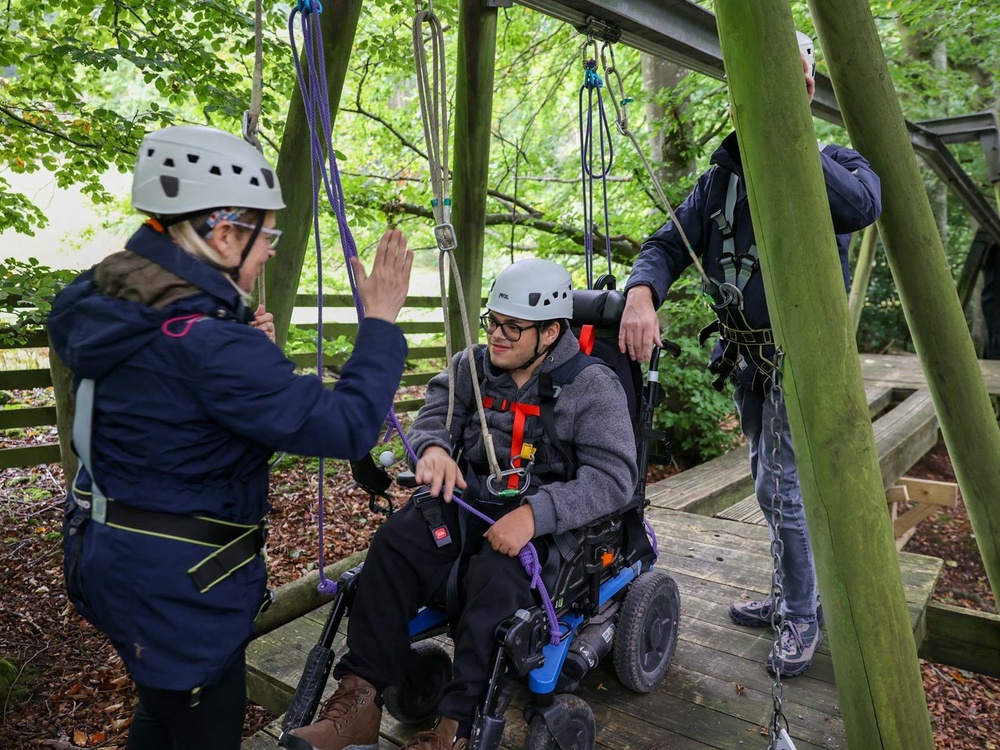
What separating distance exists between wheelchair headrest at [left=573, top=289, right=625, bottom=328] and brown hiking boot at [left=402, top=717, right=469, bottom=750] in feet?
5.42

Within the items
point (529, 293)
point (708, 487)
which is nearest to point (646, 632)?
point (529, 293)

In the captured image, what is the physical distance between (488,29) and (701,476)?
3.79 metres

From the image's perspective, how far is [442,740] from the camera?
6.68ft

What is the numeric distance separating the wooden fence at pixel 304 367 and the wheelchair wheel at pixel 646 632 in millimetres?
3643

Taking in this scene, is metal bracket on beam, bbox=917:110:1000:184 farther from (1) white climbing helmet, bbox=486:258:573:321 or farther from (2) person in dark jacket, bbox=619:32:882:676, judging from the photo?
(1) white climbing helmet, bbox=486:258:573:321

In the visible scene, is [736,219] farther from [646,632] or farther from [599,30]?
[646,632]

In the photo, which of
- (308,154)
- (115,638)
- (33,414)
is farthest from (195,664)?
(33,414)

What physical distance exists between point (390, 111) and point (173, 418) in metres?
6.49

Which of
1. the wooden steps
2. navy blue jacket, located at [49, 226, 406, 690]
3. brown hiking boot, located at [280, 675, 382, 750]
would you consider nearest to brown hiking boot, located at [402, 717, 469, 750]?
brown hiking boot, located at [280, 675, 382, 750]

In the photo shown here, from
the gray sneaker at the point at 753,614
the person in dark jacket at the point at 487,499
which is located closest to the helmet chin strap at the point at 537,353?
the person in dark jacket at the point at 487,499

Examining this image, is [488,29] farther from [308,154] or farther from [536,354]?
[536,354]

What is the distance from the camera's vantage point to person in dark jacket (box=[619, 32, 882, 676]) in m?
2.73

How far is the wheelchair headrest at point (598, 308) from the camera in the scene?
302cm

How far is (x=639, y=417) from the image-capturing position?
9.78 ft
